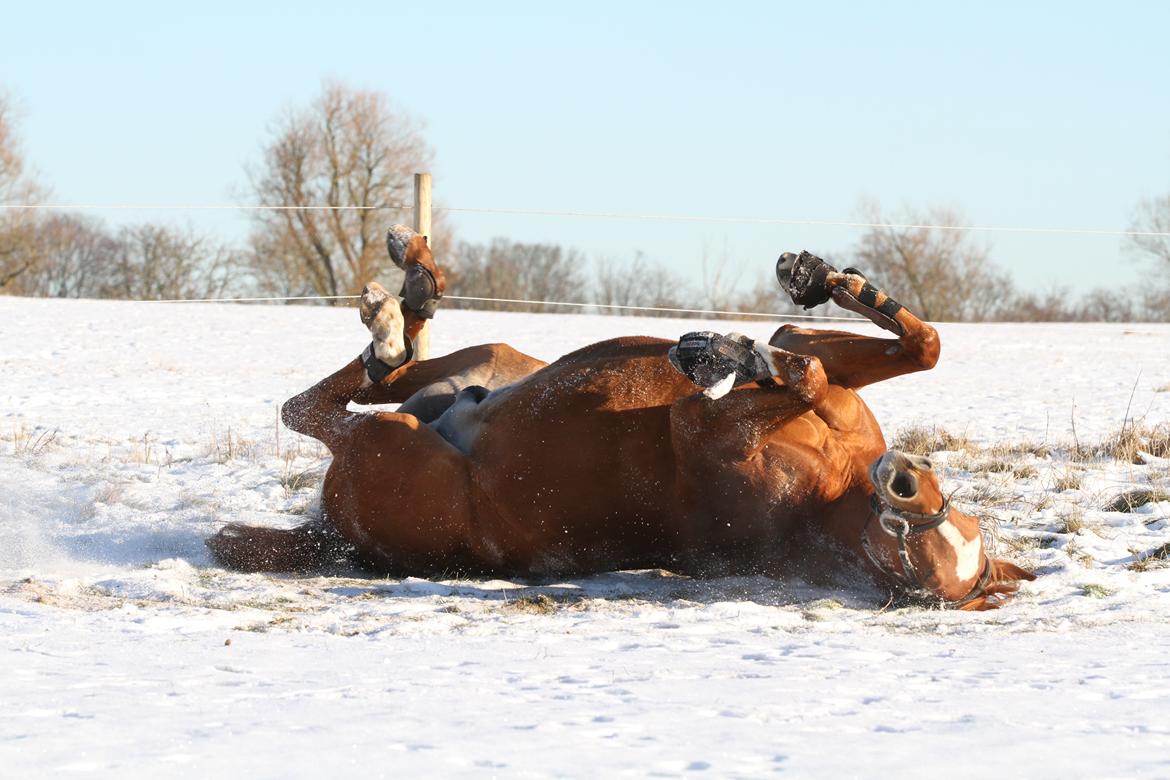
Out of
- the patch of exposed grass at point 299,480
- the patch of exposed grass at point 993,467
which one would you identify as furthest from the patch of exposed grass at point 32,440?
the patch of exposed grass at point 993,467

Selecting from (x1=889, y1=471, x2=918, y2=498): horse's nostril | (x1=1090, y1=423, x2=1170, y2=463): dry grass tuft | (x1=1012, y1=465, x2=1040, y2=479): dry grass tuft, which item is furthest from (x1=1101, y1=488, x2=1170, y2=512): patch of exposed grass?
(x1=889, y1=471, x2=918, y2=498): horse's nostril

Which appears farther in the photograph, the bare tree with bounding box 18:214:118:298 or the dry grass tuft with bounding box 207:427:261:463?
the bare tree with bounding box 18:214:118:298

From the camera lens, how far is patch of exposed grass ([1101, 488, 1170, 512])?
4.74 meters

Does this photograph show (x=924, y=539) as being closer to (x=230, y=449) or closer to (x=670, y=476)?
(x=670, y=476)

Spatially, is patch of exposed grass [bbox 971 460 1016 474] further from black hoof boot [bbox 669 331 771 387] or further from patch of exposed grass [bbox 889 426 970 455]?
black hoof boot [bbox 669 331 771 387]

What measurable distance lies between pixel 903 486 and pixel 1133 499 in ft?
7.13

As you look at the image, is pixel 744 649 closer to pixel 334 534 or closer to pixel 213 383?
pixel 334 534

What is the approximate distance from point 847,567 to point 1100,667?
0.88 meters

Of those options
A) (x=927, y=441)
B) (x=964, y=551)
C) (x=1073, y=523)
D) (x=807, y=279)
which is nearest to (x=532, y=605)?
(x=964, y=551)

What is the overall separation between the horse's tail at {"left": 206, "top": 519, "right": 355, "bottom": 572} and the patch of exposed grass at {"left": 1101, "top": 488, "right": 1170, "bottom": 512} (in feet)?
8.91

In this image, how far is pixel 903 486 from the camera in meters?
3.04

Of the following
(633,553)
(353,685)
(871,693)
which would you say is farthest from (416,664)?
(633,553)

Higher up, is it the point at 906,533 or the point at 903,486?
the point at 903,486

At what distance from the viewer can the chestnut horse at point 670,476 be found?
3246 mm
